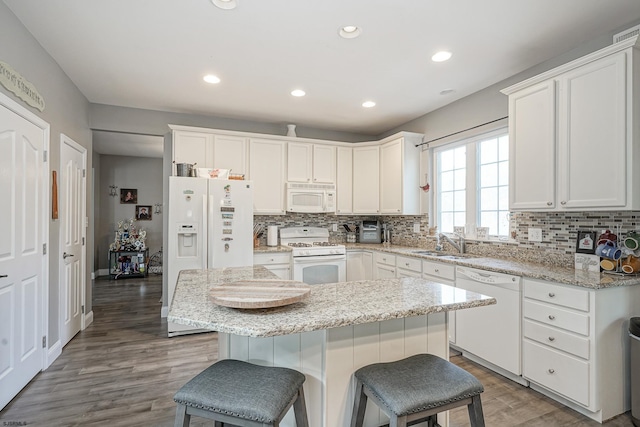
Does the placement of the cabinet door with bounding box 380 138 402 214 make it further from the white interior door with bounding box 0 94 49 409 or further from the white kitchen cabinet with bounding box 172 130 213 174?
the white interior door with bounding box 0 94 49 409

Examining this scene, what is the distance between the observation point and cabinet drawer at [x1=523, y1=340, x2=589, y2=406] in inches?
81.8

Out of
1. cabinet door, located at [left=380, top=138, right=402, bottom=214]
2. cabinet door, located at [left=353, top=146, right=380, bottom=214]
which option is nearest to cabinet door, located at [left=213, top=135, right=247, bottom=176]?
cabinet door, located at [left=353, top=146, right=380, bottom=214]

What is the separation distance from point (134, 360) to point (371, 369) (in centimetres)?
245

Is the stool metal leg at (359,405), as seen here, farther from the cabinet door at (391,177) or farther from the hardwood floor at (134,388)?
the cabinet door at (391,177)

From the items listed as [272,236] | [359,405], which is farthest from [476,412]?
[272,236]

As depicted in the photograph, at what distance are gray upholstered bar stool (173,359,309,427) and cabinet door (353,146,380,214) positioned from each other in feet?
11.6

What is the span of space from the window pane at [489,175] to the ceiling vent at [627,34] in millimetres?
1302

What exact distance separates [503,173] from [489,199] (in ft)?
0.99

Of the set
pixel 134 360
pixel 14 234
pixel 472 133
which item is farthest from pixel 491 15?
pixel 134 360

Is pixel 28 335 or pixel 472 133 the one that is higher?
pixel 472 133

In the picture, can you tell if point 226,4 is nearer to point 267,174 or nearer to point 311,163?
point 267,174

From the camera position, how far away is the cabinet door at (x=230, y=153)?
4.12 m

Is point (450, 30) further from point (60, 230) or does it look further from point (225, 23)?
point (60, 230)

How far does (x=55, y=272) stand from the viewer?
295 cm
